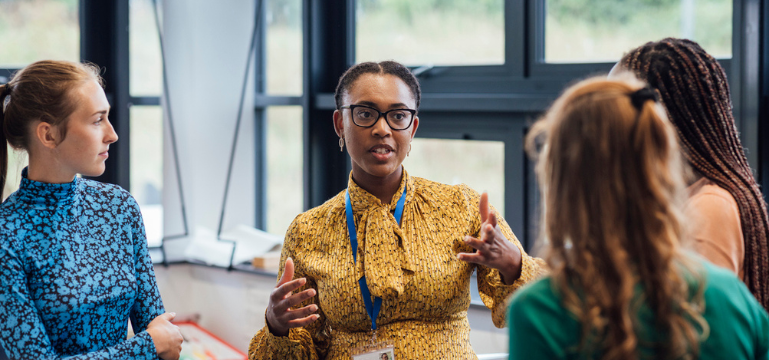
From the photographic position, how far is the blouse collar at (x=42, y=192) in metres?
1.45

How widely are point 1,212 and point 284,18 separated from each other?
2.34 m

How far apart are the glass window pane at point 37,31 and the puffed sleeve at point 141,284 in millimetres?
2146

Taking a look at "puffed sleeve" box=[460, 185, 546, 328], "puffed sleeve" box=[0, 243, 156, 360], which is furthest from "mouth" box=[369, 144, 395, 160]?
"puffed sleeve" box=[0, 243, 156, 360]

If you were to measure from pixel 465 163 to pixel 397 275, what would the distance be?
144 centimetres

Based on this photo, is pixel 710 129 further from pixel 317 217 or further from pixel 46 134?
pixel 46 134

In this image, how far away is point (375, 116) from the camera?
1.61 metres

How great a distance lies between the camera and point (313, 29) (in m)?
3.33

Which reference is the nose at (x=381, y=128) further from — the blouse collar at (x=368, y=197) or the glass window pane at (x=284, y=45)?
the glass window pane at (x=284, y=45)

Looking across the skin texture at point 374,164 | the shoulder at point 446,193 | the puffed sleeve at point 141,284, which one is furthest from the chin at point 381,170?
the puffed sleeve at point 141,284

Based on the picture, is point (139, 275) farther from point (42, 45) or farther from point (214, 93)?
point (42, 45)

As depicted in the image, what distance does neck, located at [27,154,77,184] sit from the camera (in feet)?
4.79

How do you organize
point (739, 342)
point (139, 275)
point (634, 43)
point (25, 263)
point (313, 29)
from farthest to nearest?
point (313, 29) < point (634, 43) < point (139, 275) < point (25, 263) < point (739, 342)

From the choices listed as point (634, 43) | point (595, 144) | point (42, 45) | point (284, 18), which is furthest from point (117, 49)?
point (595, 144)

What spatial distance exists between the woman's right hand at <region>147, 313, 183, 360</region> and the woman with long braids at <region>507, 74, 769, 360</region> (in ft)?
3.12
